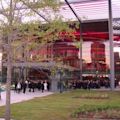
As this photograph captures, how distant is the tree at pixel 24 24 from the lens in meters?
13.1

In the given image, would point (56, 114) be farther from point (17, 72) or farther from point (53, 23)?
point (17, 72)

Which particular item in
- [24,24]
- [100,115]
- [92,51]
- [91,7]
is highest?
[91,7]

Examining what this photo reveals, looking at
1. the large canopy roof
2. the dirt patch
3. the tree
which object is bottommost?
the dirt patch

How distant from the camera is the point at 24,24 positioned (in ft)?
42.6

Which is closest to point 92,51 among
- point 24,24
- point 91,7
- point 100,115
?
point 91,7


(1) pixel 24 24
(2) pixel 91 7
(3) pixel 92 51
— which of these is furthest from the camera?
(3) pixel 92 51

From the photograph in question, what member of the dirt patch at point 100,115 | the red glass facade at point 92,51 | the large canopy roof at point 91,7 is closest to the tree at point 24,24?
the dirt patch at point 100,115

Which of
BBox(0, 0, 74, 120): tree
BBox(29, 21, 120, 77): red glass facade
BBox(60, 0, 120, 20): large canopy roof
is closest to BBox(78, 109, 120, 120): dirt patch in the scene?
BBox(0, 0, 74, 120): tree

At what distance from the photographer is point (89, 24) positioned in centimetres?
6675

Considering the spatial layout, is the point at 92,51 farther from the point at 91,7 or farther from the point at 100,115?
the point at 100,115

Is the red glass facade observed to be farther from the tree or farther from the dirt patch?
the tree

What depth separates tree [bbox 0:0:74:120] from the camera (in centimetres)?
1307

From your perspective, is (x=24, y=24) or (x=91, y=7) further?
(x=91, y=7)

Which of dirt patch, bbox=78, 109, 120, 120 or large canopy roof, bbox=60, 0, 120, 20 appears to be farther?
large canopy roof, bbox=60, 0, 120, 20
